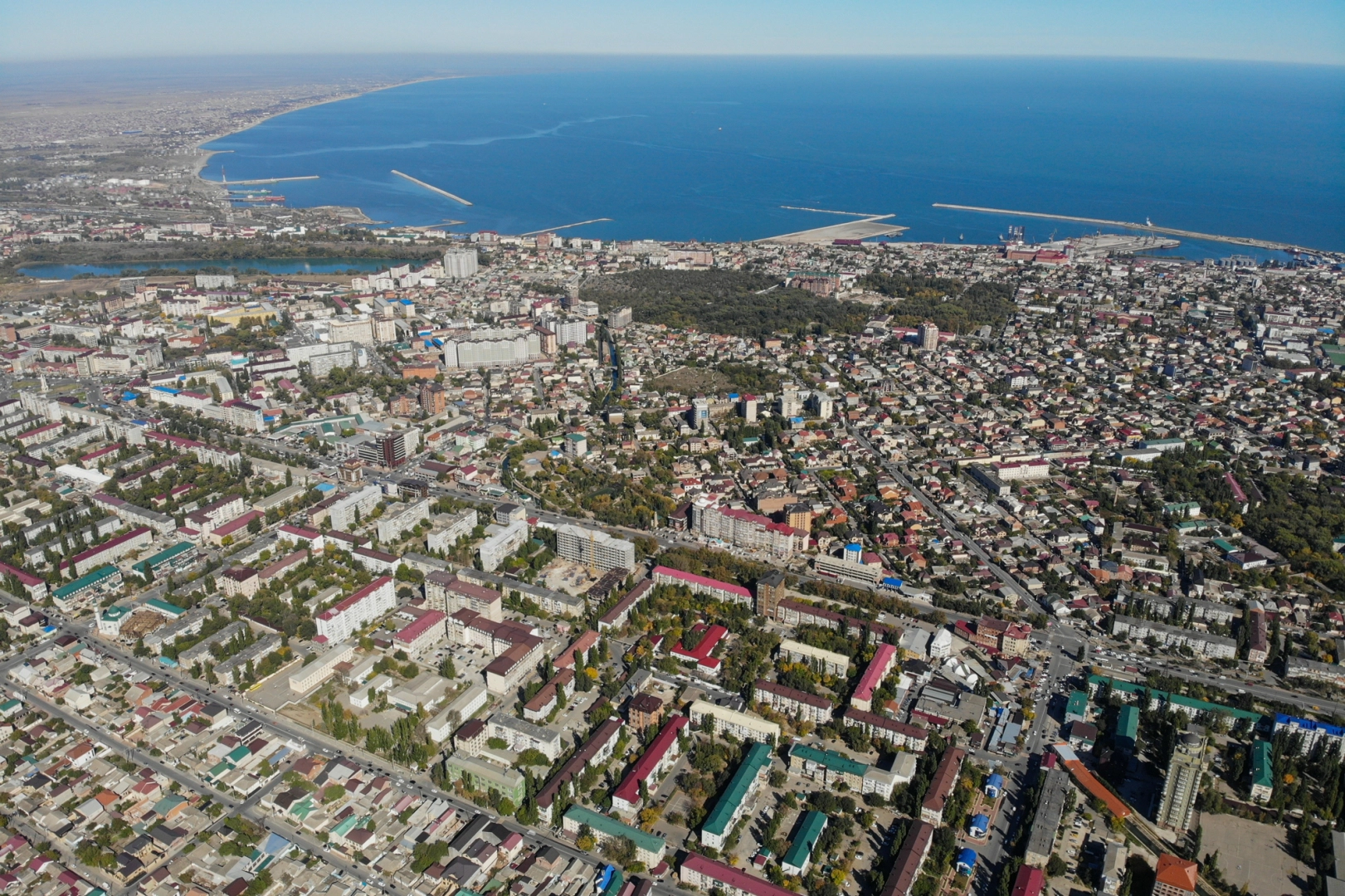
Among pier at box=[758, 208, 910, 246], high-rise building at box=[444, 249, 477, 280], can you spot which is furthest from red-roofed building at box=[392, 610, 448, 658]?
pier at box=[758, 208, 910, 246]

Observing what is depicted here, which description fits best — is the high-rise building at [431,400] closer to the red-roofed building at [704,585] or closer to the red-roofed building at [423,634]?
the red-roofed building at [423,634]

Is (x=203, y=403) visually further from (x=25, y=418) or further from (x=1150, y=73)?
(x=1150, y=73)

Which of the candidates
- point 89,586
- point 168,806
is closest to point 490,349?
point 89,586

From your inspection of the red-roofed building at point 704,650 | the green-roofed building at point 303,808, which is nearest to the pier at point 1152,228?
the red-roofed building at point 704,650

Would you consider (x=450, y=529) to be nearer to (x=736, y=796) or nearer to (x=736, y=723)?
(x=736, y=723)

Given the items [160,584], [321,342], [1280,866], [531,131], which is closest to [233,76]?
[531,131]

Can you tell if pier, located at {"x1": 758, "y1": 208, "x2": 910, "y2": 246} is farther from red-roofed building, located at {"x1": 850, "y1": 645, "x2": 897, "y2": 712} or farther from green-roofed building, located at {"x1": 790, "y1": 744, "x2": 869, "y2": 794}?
green-roofed building, located at {"x1": 790, "y1": 744, "x2": 869, "y2": 794}
